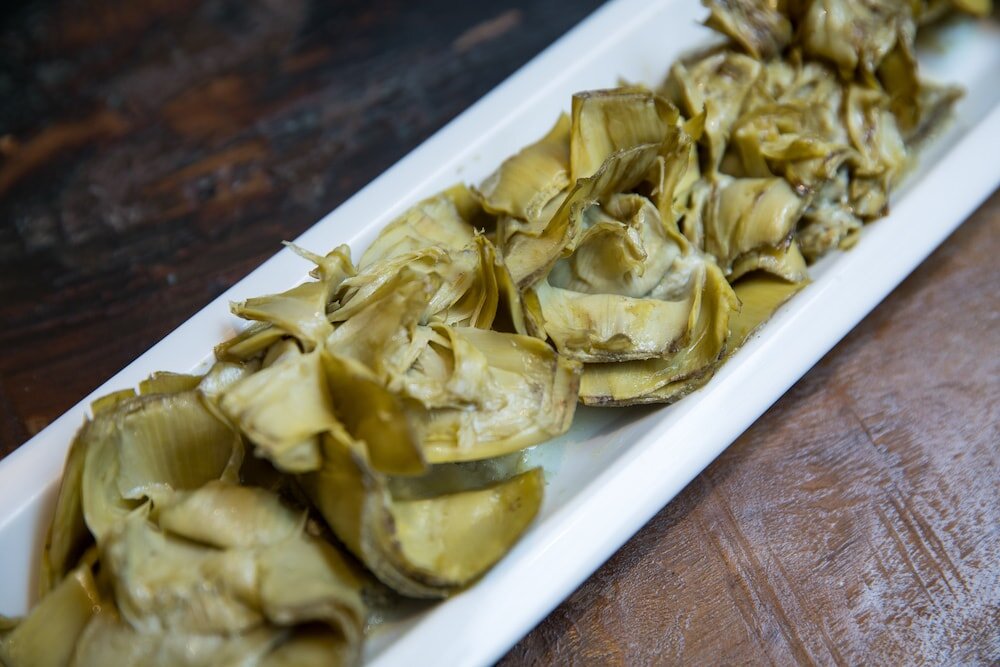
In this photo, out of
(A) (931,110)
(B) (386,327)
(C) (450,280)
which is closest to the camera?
(B) (386,327)

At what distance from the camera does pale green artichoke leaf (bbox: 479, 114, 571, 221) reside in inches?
40.5

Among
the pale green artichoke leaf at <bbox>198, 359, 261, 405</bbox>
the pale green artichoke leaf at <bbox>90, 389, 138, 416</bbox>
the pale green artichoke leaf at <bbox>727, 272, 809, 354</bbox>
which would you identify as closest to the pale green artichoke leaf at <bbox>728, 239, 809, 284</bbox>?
the pale green artichoke leaf at <bbox>727, 272, 809, 354</bbox>

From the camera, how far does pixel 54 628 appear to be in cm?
79

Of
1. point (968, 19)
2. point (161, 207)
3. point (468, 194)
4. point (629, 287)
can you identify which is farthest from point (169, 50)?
point (968, 19)

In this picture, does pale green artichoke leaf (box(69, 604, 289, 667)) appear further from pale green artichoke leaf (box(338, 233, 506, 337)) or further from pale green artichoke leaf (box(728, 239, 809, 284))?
pale green artichoke leaf (box(728, 239, 809, 284))

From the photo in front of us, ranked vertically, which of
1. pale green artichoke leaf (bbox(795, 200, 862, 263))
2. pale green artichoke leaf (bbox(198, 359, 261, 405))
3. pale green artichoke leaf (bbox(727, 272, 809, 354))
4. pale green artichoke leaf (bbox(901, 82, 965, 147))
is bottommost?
pale green artichoke leaf (bbox(901, 82, 965, 147))

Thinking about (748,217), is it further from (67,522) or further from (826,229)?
(67,522)

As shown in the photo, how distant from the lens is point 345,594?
0.77 m

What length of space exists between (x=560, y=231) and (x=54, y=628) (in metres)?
0.65

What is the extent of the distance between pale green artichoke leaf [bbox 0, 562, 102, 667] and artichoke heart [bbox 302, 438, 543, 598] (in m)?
0.23

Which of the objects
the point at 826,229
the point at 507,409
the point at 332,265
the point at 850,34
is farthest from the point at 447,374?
the point at 850,34

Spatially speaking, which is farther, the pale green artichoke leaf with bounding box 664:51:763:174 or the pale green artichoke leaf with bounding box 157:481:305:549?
the pale green artichoke leaf with bounding box 664:51:763:174

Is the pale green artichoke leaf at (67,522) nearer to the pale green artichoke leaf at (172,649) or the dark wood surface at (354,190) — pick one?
the pale green artichoke leaf at (172,649)

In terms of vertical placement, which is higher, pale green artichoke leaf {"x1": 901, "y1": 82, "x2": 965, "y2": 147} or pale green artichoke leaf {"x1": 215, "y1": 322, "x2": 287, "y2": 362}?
pale green artichoke leaf {"x1": 215, "y1": 322, "x2": 287, "y2": 362}
